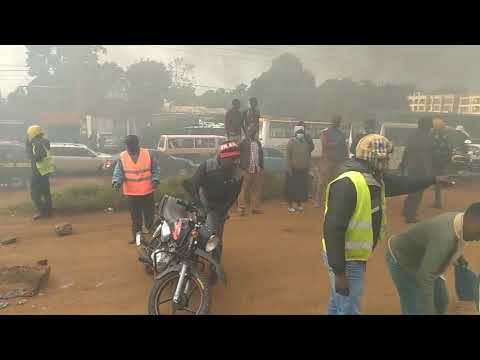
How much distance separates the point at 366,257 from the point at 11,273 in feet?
10.4

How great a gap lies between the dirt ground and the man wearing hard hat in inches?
10.3

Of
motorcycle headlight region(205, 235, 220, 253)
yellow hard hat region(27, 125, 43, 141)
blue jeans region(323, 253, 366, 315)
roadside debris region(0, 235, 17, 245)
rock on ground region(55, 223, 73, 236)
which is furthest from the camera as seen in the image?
yellow hard hat region(27, 125, 43, 141)

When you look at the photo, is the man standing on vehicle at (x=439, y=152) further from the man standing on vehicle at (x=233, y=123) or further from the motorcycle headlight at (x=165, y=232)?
the motorcycle headlight at (x=165, y=232)

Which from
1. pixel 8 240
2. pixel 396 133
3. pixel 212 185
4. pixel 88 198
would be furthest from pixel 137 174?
pixel 396 133

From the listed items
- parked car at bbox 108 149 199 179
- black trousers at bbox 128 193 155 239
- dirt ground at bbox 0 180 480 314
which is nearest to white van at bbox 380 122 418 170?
dirt ground at bbox 0 180 480 314

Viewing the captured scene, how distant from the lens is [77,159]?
630 centimetres

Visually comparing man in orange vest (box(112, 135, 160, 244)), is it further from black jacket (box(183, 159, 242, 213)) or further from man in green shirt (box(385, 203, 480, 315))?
man in green shirt (box(385, 203, 480, 315))

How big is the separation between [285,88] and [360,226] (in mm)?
5357

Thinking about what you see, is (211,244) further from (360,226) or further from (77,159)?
(77,159)

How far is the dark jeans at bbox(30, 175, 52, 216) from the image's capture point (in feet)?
18.4

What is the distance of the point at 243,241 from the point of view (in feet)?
15.7

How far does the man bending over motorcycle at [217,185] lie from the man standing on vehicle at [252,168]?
103 inches

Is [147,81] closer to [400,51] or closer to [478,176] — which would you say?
[400,51]

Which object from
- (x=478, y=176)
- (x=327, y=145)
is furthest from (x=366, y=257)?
(x=478, y=176)
